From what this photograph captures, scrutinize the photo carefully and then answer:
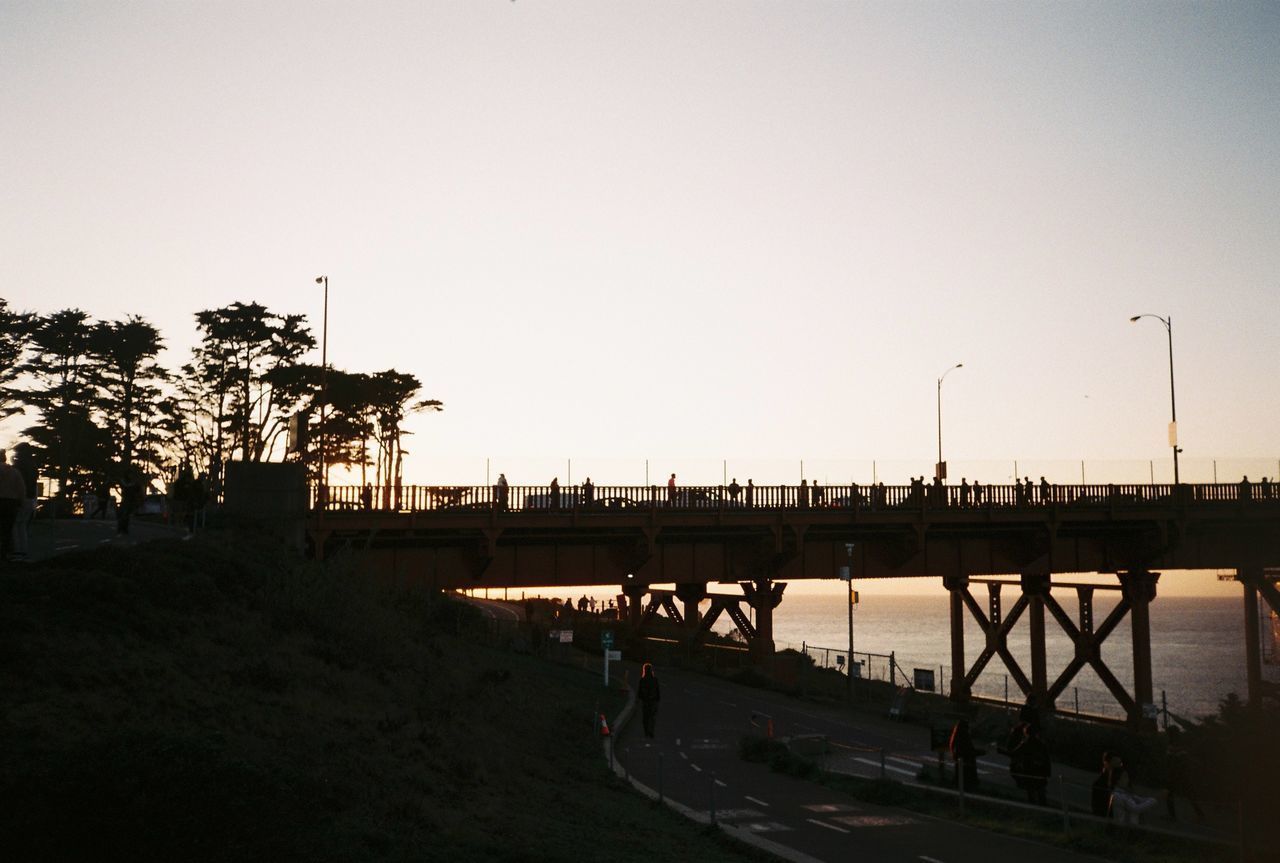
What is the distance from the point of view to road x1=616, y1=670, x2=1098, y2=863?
15977 mm

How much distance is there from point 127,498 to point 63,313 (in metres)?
47.2

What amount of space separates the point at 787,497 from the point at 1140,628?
18991 mm

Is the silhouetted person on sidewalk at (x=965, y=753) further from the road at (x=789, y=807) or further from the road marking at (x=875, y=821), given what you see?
the road marking at (x=875, y=821)

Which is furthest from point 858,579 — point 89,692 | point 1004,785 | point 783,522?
point 89,692

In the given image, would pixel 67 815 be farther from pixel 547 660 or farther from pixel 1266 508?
pixel 1266 508

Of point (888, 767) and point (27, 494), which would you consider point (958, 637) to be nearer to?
point (888, 767)

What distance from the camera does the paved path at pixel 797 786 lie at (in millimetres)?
16188

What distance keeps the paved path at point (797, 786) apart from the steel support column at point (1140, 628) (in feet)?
66.9

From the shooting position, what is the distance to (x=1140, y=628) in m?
50.2

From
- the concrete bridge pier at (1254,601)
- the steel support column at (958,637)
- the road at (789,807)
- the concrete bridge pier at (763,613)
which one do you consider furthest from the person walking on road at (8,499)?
the concrete bridge pier at (1254,601)

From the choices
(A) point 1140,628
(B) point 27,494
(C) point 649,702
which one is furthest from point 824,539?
(B) point 27,494

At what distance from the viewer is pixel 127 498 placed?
31.5m

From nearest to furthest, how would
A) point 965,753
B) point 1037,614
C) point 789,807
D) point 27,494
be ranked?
point 789,807, point 965,753, point 27,494, point 1037,614

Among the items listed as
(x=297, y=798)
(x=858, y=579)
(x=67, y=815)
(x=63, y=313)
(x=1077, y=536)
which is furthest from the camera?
(x=63, y=313)
